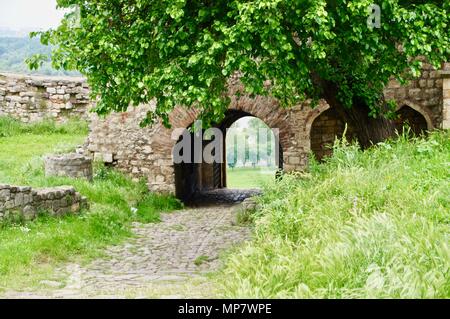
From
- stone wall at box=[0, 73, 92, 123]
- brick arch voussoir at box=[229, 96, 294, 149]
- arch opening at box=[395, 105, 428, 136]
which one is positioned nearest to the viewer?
brick arch voussoir at box=[229, 96, 294, 149]

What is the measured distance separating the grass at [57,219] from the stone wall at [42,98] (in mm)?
541

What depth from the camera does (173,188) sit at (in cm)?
1570

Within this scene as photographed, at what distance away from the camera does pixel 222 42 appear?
8758 mm

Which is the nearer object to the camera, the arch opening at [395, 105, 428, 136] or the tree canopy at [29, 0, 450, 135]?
the tree canopy at [29, 0, 450, 135]

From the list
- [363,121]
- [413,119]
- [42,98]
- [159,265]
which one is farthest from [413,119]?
[42,98]

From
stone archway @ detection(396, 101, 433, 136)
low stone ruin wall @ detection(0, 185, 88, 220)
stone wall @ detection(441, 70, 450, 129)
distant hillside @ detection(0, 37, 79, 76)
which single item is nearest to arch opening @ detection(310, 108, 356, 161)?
stone archway @ detection(396, 101, 433, 136)

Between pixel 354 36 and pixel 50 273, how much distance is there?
5.27 m

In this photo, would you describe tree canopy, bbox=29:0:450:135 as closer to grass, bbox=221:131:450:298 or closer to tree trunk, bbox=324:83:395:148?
tree trunk, bbox=324:83:395:148

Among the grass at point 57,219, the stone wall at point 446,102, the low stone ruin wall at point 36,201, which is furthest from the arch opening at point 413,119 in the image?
the low stone ruin wall at point 36,201

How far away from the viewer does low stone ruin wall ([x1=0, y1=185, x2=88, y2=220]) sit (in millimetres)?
9961

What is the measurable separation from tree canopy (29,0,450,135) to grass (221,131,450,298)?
155 centimetres

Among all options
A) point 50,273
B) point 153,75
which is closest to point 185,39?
point 153,75

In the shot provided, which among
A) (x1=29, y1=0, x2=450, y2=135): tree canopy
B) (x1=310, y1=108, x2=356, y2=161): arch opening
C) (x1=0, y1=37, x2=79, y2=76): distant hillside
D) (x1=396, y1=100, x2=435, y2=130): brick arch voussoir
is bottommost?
(x1=310, y1=108, x2=356, y2=161): arch opening
